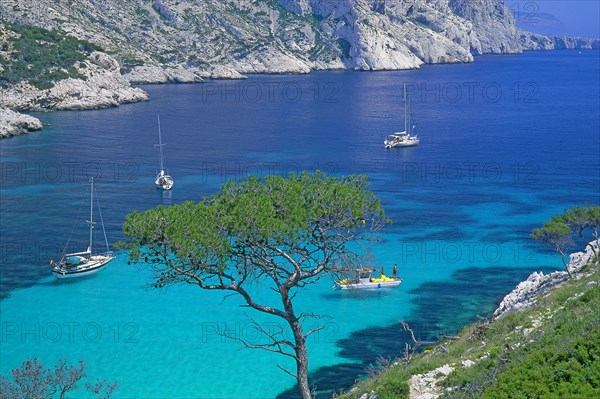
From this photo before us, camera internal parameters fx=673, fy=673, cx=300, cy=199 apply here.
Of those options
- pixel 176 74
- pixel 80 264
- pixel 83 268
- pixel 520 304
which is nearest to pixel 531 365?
pixel 520 304

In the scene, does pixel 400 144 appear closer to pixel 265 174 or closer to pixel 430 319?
pixel 265 174

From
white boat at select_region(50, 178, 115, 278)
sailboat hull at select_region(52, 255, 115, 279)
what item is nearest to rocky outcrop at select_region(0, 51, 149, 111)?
white boat at select_region(50, 178, 115, 278)

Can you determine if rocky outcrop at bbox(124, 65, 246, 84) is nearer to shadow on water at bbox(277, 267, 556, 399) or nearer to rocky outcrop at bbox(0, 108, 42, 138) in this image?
rocky outcrop at bbox(0, 108, 42, 138)

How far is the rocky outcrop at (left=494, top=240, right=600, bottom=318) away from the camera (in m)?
31.1

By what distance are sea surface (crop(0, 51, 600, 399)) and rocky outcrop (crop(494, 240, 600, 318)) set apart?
7.15ft

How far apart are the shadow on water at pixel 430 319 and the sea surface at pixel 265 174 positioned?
5.1 inches

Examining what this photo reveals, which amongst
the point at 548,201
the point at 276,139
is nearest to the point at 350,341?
the point at 548,201

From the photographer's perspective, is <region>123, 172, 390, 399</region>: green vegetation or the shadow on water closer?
<region>123, 172, 390, 399</region>: green vegetation

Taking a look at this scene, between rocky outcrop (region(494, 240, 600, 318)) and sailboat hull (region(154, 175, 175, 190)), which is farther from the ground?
sailboat hull (region(154, 175, 175, 190))

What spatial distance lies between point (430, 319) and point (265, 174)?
123 feet

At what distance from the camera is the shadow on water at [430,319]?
99.1ft

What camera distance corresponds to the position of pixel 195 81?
178 m

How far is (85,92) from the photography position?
411 ft

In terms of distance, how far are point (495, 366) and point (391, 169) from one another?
198 feet
